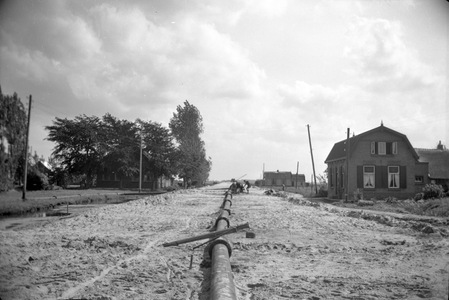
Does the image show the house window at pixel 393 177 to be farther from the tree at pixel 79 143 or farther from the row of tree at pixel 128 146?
the tree at pixel 79 143

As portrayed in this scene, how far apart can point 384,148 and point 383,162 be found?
1096 mm

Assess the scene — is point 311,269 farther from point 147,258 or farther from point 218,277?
point 147,258

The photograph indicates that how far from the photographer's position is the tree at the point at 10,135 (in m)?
17.9

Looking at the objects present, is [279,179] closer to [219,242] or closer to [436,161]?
[436,161]

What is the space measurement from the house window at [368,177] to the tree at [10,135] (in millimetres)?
23721

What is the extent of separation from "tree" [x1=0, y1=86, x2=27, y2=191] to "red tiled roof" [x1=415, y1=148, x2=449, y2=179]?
106 ft

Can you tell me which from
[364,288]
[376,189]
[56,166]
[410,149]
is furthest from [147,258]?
[56,166]

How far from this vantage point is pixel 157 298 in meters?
3.98

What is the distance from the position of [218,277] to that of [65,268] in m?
2.58

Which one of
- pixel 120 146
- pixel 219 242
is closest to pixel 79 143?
pixel 120 146

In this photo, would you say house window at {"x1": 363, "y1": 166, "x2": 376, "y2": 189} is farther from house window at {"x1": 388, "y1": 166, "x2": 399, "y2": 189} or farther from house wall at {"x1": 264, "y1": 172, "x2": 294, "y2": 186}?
house wall at {"x1": 264, "y1": 172, "x2": 294, "y2": 186}

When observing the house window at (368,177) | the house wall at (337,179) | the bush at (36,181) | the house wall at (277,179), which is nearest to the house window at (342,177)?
the house wall at (337,179)

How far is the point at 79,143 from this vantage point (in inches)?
1618

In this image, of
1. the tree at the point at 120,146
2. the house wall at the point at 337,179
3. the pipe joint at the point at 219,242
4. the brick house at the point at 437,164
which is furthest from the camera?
the tree at the point at 120,146
